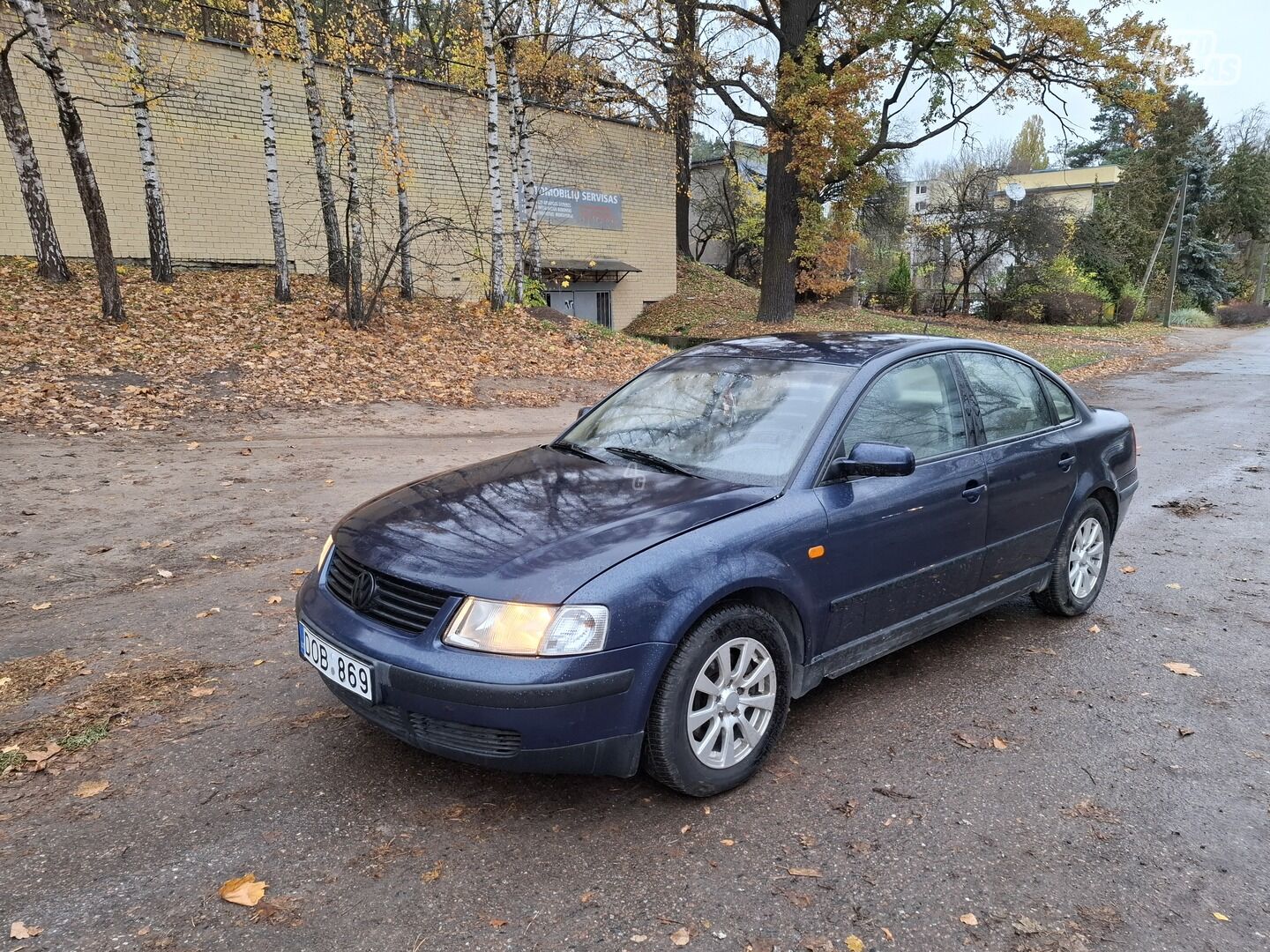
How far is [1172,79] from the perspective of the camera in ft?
57.8

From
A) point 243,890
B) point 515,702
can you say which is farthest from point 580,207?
point 243,890

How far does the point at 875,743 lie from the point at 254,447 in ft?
23.8

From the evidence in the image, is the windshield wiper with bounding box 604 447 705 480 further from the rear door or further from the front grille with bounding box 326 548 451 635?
the rear door

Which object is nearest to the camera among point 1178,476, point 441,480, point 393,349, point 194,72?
point 441,480

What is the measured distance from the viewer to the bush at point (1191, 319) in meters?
38.2

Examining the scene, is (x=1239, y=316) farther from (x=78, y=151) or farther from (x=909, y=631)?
(x=78, y=151)

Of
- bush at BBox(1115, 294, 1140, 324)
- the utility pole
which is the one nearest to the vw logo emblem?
bush at BBox(1115, 294, 1140, 324)

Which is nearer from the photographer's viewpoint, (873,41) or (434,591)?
(434,591)

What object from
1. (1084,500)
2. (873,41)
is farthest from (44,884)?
(873,41)

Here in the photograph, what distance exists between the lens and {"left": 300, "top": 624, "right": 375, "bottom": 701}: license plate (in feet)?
8.99

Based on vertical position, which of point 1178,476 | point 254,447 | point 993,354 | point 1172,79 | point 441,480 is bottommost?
point 1178,476

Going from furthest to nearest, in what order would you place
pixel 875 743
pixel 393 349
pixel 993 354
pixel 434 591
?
pixel 393 349 → pixel 993 354 → pixel 875 743 → pixel 434 591

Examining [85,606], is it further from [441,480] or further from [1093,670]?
[1093,670]

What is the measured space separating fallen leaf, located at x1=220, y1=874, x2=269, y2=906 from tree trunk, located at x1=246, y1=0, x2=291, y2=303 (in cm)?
1289
